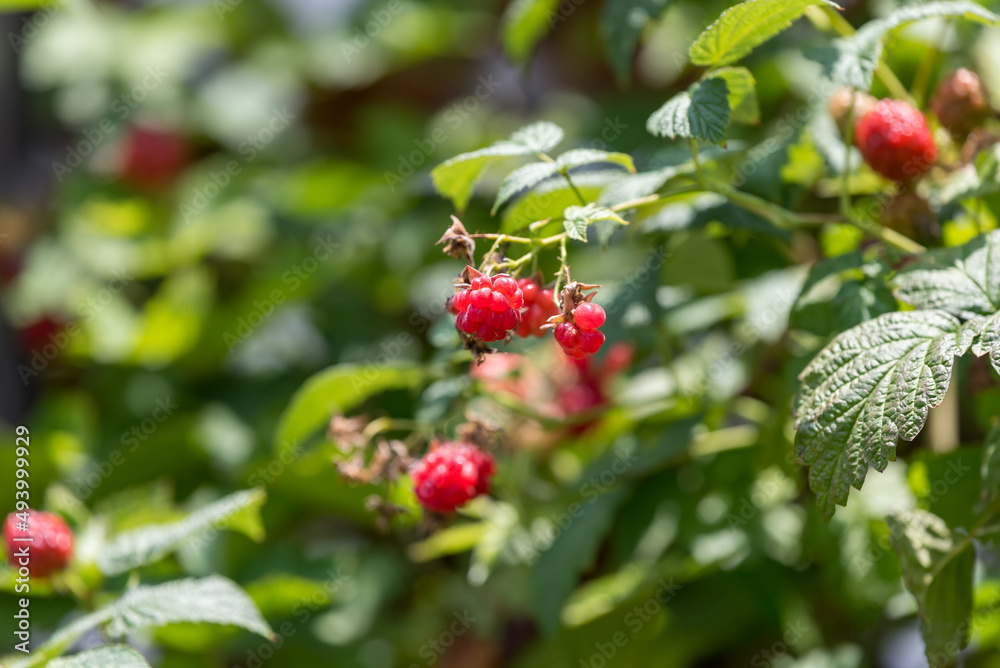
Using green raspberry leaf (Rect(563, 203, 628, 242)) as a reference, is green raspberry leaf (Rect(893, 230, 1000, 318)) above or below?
below

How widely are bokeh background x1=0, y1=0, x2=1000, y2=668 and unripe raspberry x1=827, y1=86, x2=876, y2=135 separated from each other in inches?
2.5

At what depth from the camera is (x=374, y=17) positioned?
232 cm

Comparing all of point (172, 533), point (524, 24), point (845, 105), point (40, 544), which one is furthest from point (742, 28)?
point (40, 544)

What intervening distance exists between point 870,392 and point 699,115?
11.8 inches

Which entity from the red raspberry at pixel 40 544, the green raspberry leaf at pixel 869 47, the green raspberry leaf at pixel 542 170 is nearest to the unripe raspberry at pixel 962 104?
the green raspberry leaf at pixel 869 47

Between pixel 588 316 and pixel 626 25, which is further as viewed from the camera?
pixel 626 25

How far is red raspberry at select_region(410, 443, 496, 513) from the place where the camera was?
1.03m

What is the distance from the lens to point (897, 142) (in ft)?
3.36

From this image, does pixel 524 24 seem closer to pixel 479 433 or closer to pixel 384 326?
pixel 479 433

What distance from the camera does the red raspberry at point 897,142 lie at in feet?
3.36

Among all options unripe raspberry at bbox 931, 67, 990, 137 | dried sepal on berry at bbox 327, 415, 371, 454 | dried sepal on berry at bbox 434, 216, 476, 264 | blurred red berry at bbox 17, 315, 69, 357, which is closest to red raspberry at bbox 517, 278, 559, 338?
dried sepal on berry at bbox 434, 216, 476, 264

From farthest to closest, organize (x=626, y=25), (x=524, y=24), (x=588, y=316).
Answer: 1. (x=524, y=24)
2. (x=626, y=25)
3. (x=588, y=316)

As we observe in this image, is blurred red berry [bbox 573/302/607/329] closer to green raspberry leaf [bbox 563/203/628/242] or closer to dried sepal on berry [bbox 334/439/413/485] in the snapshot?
green raspberry leaf [bbox 563/203/628/242]

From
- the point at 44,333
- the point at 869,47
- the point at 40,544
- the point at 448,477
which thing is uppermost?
the point at 869,47
